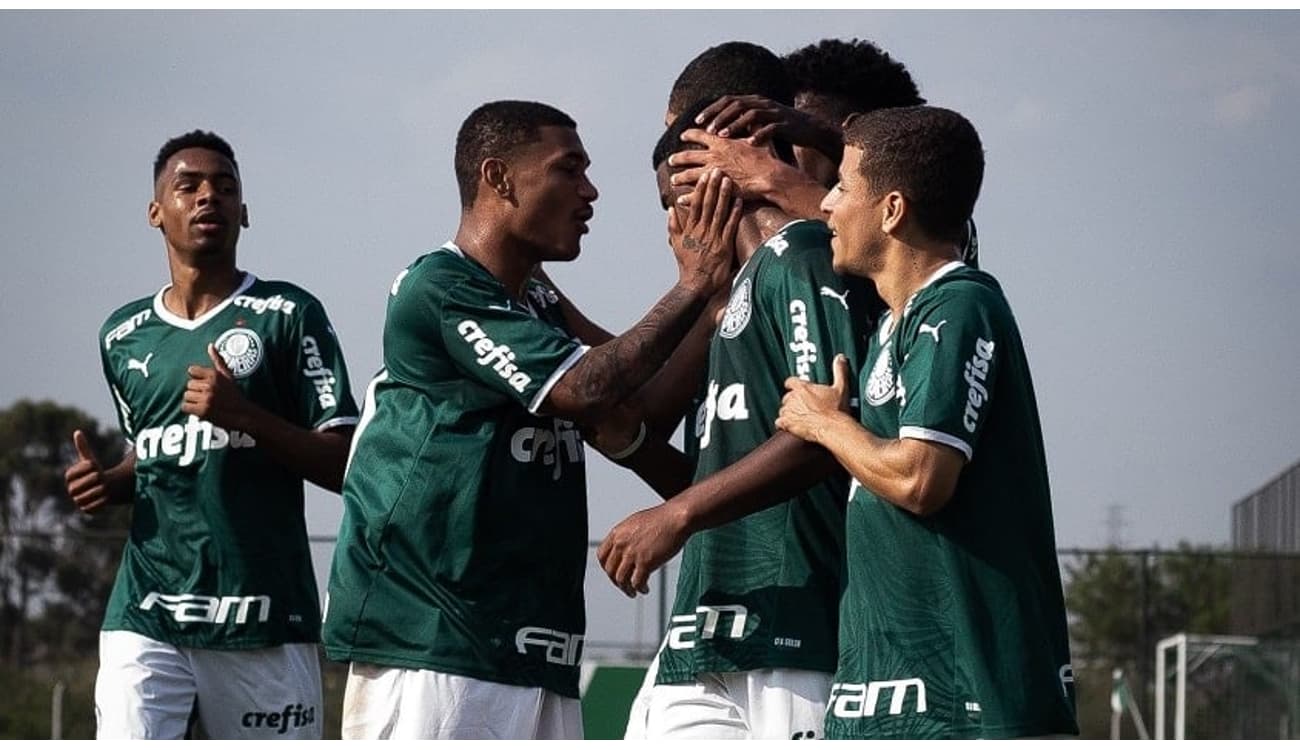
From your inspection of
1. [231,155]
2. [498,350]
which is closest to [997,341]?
[498,350]

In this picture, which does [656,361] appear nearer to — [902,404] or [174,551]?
[902,404]

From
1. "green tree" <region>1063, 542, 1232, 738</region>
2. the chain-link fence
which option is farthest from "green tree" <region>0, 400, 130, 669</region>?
"green tree" <region>1063, 542, 1232, 738</region>

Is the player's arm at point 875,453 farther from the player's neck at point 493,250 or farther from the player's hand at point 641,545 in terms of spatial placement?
the player's neck at point 493,250

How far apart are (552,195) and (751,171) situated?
0.76 m

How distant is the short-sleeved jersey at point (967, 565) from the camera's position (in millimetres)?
4129

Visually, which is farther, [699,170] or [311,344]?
[311,344]

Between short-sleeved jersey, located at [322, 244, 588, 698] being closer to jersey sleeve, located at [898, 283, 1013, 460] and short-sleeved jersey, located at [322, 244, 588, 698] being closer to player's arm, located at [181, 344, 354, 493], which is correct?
jersey sleeve, located at [898, 283, 1013, 460]

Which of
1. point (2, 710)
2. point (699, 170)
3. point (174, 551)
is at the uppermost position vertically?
point (699, 170)

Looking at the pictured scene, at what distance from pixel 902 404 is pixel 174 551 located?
12.4 feet

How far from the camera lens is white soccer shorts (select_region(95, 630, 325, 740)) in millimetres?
7102

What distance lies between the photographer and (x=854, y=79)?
6078mm

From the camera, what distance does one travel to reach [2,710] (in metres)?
21.1

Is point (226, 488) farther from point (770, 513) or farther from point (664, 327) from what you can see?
point (770, 513)

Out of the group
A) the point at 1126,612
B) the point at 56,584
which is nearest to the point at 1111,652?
the point at 1126,612
